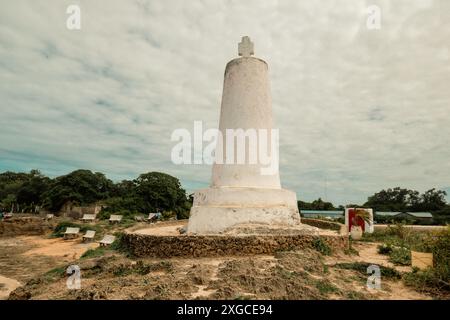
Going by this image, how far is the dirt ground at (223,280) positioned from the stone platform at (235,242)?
1.10 ft

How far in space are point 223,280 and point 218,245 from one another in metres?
2.20

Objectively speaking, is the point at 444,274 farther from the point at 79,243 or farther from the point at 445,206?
the point at 445,206

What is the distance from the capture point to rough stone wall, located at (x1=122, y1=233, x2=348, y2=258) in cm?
821

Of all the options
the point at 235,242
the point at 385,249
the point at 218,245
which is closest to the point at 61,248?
the point at 218,245

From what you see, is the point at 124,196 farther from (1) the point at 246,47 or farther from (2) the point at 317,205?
(1) the point at 246,47

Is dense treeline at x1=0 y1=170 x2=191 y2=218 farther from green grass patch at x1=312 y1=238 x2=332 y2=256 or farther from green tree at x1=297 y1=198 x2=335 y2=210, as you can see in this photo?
green grass patch at x1=312 y1=238 x2=332 y2=256

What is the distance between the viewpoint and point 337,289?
18.5 feet

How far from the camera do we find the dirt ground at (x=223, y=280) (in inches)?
216

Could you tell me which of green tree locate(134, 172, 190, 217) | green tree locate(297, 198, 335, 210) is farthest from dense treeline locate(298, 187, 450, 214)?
green tree locate(134, 172, 190, 217)

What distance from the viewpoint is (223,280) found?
6016 mm

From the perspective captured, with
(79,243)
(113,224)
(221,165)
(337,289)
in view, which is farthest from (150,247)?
(113,224)

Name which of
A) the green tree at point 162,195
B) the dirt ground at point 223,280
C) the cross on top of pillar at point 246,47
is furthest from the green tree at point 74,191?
the cross on top of pillar at point 246,47

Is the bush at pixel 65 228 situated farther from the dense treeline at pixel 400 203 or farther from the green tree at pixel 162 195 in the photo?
the dense treeline at pixel 400 203
